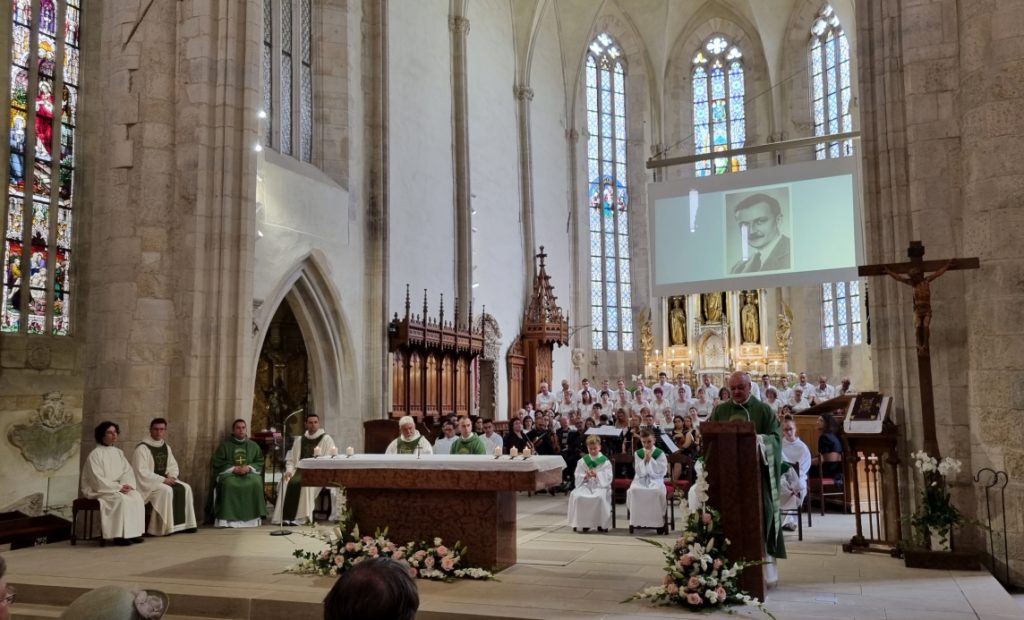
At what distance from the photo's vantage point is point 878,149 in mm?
9070

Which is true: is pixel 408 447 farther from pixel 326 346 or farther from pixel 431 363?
pixel 431 363

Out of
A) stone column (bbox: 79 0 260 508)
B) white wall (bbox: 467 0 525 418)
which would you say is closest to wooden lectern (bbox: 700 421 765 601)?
stone column (bbox: 79 0 260 508)

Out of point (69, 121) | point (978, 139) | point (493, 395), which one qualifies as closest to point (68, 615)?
point (978, 139)

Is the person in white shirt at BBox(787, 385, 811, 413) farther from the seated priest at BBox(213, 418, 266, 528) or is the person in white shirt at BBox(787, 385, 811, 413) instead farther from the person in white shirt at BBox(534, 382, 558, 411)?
the seated priest at BBox(213, 418, 266, 528)

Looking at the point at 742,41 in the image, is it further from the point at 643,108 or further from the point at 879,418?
the point at 879,418

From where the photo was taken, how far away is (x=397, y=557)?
7.04m

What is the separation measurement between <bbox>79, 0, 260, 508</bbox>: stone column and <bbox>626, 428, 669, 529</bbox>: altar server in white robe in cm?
459

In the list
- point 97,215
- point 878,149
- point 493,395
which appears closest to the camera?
point 878,149

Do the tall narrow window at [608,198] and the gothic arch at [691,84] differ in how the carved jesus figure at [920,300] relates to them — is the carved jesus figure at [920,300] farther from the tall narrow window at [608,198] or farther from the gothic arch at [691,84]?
the gothic arch at [691,84]

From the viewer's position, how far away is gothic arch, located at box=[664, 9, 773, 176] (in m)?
25.9

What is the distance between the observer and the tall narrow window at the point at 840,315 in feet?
75.6

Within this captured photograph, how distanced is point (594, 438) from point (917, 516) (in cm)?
370

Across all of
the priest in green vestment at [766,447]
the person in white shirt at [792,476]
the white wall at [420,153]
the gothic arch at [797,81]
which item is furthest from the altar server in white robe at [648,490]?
the gothic arch at [797,81]

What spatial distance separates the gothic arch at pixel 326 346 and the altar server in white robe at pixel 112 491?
461 cm
